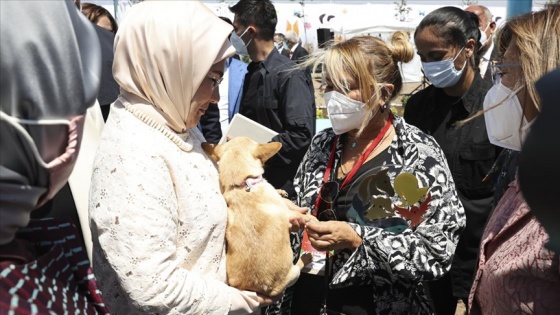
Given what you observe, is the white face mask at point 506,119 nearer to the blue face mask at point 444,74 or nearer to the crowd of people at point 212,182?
the crowd of people at point 212,182

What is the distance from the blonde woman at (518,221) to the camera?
6.10 feet

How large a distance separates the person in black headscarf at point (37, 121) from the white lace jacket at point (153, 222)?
660 mm

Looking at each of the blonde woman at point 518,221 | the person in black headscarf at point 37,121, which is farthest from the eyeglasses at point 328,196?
the person in black headscarf at point 37,121

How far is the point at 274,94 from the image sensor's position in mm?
5113

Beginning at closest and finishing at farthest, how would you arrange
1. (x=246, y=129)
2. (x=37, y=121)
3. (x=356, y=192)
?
(x=37, y=121) < (x=356, y=192) < (x=246, y=129)

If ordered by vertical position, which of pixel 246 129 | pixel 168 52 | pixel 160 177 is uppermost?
pixel 168 52

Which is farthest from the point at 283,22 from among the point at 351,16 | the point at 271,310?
the point at 271,310

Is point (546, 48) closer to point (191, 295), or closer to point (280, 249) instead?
point (280, 249)

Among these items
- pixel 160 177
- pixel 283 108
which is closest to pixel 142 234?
pixel 160 177

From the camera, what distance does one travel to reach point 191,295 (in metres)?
2.04

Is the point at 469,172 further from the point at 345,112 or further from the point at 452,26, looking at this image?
the point at 345,112

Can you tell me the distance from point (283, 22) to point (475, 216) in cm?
2543

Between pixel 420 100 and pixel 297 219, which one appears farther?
pixel 420 100

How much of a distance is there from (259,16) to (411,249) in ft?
11.4
